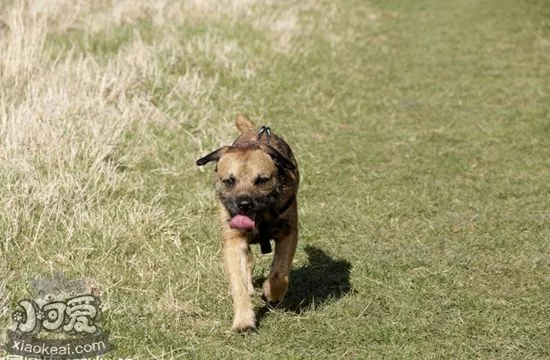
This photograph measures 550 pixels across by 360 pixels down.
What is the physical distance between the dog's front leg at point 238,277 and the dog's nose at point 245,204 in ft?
1.02

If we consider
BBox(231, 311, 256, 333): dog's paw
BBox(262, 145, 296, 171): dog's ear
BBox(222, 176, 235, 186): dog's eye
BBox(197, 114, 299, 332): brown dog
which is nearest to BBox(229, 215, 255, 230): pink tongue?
BBox(197, 114, 299, 332): brown dog

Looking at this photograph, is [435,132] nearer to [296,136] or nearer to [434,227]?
[296,136]

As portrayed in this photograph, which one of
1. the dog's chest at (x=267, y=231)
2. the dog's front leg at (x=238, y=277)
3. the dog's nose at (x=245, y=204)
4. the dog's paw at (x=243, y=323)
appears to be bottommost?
the dog's paw at (x=243, y=323)

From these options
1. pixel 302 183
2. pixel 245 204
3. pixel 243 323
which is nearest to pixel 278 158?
pixel 245 204

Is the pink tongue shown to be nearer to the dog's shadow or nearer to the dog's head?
the dog's head

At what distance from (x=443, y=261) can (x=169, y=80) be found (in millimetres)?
5347

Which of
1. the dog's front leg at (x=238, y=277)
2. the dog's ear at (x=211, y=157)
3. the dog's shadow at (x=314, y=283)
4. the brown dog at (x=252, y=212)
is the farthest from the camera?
the dog's shadow at (x=314, y=283)

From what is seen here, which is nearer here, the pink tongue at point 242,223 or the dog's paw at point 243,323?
the pink tongue at point 242,223

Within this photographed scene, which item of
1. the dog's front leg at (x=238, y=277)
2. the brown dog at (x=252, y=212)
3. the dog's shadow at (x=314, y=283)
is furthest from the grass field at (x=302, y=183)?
the brown dog at (x=252, y=212)

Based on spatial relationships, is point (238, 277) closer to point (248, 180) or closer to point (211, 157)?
point (248, 180)

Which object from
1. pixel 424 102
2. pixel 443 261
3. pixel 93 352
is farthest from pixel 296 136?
pixel 93 352

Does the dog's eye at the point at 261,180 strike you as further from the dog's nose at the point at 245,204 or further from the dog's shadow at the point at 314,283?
the dog's shadow at the point at 314,283

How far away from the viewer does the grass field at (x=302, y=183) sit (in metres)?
5.43

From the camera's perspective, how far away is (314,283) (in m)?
6.24
